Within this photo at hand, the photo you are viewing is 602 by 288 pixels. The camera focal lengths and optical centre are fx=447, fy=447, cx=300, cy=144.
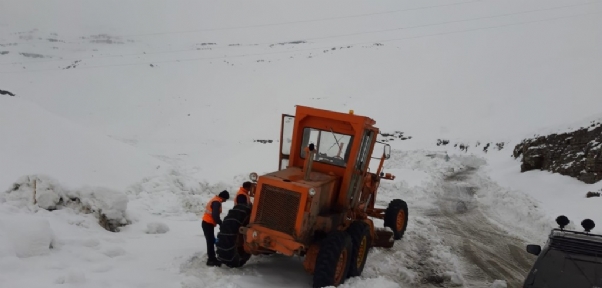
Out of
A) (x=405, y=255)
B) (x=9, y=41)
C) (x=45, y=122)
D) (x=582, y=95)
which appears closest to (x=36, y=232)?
(x=405, y=255)

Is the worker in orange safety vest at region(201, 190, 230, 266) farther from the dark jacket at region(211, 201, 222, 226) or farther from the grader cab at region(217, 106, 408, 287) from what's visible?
the grader cab at region(217, 106, 408, 287)

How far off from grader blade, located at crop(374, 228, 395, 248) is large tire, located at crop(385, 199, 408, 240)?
659 millimetres

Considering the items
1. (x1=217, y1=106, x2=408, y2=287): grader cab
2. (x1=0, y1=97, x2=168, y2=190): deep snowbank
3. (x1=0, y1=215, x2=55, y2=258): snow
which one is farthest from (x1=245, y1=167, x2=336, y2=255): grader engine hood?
(x1=0, y1=97, x2=168, y2=190): deep snowbank

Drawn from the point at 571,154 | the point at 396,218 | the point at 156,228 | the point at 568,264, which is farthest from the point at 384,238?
the point at 571,154

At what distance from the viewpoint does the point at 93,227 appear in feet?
26.3

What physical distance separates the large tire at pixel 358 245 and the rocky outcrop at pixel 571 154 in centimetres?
1037

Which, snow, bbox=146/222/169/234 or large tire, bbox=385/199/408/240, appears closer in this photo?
snow, bbox=146/222/169/234

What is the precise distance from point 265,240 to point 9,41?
7115cm

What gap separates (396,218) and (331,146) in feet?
10.1

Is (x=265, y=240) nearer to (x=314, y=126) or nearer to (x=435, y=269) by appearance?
(x=314, y=126)

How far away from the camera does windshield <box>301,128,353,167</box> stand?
735 cm

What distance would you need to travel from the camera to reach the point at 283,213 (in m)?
6.29

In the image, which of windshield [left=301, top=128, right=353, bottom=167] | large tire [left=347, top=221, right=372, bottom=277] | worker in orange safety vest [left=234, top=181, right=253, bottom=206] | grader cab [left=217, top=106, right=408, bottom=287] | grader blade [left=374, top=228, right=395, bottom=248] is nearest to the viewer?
grader cab [left=217, top=106, right=408, bottom=287]

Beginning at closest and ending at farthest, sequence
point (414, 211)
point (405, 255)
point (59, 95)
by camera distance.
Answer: point (405, 255), point (414, 211), point (59, 95)
